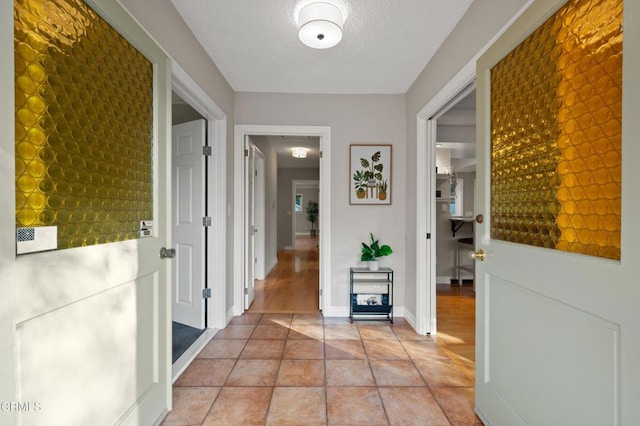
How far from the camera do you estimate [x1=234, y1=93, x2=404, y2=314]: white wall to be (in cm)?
299

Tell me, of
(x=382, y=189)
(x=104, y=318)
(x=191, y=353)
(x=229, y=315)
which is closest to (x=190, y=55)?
(x=104, y=318)

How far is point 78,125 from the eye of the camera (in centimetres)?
104

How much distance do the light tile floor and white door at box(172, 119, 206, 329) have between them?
0.44 metres

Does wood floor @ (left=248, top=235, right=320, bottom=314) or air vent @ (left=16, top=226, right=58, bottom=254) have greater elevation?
air vent @ (left=16, top=226, right=58, bottom=254)

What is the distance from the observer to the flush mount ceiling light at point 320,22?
Result: 5.57ft

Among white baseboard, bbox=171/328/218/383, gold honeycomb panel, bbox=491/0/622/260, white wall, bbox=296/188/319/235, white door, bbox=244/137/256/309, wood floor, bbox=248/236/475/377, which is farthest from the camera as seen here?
white wall, bbox=296/188/319/235

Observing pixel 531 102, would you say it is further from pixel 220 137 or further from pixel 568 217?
pixel 220 137

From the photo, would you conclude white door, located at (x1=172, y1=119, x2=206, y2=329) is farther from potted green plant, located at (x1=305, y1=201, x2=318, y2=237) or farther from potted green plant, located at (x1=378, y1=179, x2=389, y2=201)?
potted green plant, located at (x1=305, y1=201, x2=318, y2=237)

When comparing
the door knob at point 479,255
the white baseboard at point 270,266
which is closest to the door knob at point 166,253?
the door knob at point 479,255

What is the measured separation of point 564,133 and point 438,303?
9.37 feet

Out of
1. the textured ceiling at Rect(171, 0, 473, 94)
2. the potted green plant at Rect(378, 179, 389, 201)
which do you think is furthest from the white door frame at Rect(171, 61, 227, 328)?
the potted green plant at Rect(378, 179, 389, 201)

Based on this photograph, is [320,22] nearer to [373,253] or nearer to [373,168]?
[373,168]

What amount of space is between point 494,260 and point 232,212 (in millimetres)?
2353

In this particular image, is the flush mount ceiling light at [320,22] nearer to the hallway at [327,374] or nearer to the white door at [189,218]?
the white door at [189,218]
